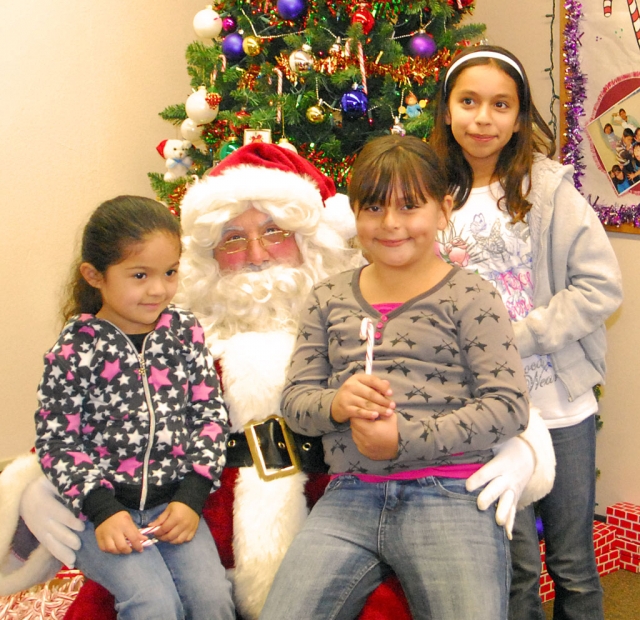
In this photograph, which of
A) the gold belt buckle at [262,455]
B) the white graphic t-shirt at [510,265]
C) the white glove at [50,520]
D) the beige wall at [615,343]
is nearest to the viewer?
the white glove at [50,520]

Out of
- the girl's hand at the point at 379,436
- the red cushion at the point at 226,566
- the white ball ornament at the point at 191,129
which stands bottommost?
the red cushion at the point at 226,566

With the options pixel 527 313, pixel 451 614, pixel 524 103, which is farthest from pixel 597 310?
pixel 451 614

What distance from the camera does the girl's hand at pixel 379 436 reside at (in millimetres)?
1355

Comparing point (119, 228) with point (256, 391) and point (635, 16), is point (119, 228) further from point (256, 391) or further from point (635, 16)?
point (635, 16)

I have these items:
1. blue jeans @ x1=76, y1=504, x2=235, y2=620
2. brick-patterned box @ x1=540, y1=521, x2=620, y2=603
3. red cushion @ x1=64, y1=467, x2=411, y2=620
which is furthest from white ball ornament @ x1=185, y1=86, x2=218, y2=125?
brick-patterned box @ x1=540, y1=521, x2=620, y2=603

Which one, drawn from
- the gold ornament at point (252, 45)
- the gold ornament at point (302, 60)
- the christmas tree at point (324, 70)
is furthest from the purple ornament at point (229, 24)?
the gold ornament at point (302, 60)

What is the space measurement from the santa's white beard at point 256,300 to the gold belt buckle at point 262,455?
0.31 m

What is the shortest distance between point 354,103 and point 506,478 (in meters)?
1.45

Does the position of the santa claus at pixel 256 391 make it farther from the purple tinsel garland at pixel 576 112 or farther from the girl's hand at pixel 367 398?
the purple tinsel garland at pixel 576 112

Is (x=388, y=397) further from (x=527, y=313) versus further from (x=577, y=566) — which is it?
(x=577, y=566)

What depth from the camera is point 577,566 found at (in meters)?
1.88

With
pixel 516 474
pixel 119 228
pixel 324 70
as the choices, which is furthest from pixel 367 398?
pixel 324 70

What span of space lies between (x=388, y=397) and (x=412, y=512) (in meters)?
0.23

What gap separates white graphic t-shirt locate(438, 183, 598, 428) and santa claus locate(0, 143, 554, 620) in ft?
0.61
